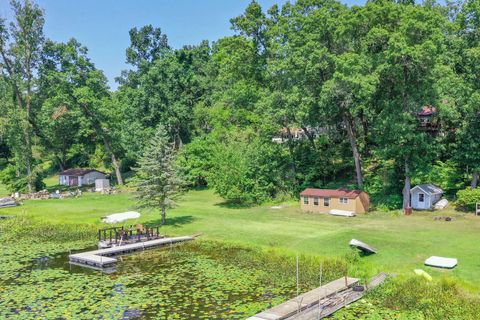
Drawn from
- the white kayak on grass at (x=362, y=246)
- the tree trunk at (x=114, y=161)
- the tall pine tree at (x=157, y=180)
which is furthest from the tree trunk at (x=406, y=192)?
the tree trunk at (x=114, y=161)

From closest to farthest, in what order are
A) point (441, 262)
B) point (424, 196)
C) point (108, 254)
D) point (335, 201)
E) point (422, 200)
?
point (441, 262) < point (108, 254) < point (424, 196) < point (422, 200) < point (335, 201)

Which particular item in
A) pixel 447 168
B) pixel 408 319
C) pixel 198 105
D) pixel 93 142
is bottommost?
pixel 408 319

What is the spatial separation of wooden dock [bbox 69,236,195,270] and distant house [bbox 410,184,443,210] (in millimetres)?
21320

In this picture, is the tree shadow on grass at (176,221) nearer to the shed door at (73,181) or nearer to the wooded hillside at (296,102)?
the wooded hillside at (296,102)

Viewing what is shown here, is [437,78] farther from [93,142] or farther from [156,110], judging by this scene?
[93,142]

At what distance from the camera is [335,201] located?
39875 millimetres

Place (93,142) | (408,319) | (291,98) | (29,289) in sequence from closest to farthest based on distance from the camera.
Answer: (408,319), (29,289), (291,98), (93,142)

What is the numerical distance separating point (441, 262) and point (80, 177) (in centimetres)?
5914

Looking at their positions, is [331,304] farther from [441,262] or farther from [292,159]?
[292,159]

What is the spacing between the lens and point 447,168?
42031 mm

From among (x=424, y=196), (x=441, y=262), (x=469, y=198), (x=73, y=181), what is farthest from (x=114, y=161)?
(x=441, y=262)

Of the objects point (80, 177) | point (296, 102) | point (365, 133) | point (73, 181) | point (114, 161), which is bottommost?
point (73, 181)

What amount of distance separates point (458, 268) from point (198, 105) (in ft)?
168

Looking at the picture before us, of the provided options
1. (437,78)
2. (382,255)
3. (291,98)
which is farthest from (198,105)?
(382,255)
